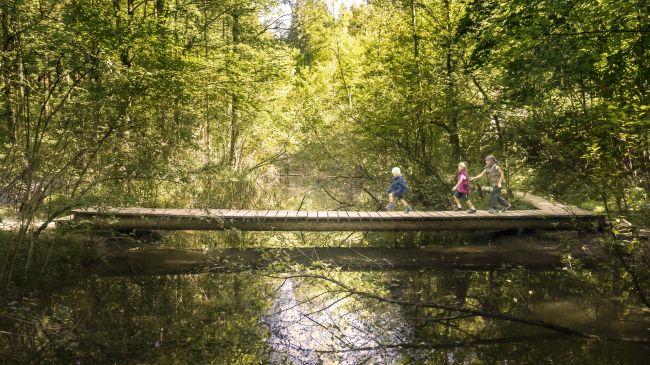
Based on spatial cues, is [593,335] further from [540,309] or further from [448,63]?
[448,63]

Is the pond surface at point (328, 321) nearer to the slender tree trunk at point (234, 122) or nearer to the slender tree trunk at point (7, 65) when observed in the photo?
the slender tree trunk at point (7, 65)

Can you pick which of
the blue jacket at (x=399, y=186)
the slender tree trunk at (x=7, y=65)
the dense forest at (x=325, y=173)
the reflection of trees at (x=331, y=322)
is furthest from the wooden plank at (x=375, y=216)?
the slender tree trunk at (x=7, y=65)

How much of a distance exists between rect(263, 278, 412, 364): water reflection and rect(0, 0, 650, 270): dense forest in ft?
10.4

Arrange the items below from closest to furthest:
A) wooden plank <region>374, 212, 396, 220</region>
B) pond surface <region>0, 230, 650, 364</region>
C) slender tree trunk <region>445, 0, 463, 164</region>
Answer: pond surface <region>0, 230, 650, 364</region> → wooden plank <region>374, 212, 396, 220</region> → slender tree trunk <region>445, 0, 463, 164</region>

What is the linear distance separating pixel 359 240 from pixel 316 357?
274 inches

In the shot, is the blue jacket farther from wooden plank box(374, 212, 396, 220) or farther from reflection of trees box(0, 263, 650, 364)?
reflection of trees box(0, 263, 650, 364)

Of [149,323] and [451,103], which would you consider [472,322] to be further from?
[451,103]

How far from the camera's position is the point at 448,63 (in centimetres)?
1261

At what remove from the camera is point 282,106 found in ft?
59.3

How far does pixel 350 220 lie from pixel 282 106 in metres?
9.57

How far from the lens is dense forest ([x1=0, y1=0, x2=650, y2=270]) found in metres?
6.09

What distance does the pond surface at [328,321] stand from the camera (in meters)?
4.64

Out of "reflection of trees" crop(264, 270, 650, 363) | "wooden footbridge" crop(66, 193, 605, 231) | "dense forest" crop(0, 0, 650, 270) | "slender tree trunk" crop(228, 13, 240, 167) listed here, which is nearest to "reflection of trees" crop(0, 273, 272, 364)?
"reflection of trees" crop(264, 270, 650, 363)

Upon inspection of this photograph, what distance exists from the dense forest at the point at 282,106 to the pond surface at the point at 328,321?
1.40 m
